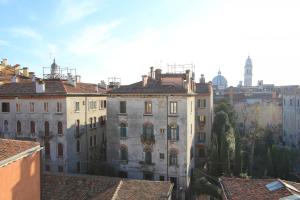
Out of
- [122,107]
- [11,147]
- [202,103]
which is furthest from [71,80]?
[11,147]

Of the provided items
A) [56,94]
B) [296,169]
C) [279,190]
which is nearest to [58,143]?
[56,94]

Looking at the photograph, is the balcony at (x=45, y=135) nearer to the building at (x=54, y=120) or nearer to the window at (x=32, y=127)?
the building at (x=54, y=120)

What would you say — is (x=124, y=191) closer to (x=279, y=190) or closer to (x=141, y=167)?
(x=141, y=167)

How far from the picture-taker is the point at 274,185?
705 inches

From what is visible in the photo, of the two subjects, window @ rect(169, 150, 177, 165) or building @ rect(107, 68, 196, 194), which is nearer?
building @ rect(107, 68, 196, 194)

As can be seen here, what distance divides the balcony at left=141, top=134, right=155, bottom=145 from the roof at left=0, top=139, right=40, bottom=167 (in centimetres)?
1719

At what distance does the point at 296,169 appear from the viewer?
4341 centimetres

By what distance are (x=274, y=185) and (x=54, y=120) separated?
23.0 meters

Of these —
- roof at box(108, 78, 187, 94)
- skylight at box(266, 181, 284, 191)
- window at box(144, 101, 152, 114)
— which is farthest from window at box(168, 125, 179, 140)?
skylight at box(266, 181, 284, 191)

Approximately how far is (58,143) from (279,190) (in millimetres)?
23028

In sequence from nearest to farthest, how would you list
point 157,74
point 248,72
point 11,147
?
point 11,147
point 157,74
point 248,72

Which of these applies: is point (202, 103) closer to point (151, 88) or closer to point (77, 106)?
point (151, 88)

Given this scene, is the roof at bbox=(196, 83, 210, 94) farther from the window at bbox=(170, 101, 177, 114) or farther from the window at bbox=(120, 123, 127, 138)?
the window at bbox=(120, 123, 127, 138)

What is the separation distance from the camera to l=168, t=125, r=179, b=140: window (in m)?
31.1
